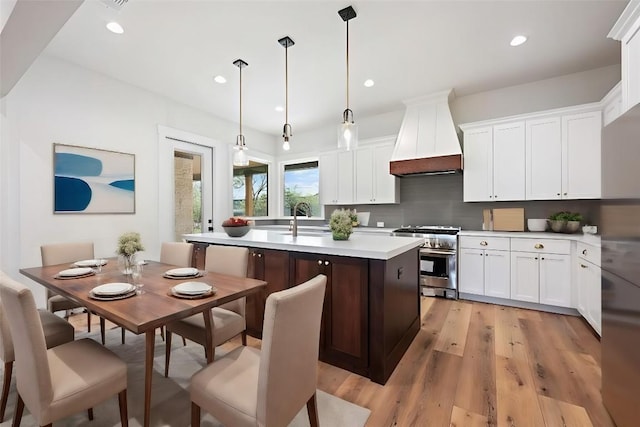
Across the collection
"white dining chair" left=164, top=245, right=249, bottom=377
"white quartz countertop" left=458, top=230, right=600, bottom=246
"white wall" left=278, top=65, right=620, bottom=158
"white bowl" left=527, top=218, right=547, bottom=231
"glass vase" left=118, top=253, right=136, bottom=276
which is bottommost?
"white dining chair" left=164, top=245, right=249, bottom=377

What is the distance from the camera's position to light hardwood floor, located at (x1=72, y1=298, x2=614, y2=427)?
1.64 metres

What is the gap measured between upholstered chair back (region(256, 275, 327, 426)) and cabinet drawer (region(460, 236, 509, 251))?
3201mm

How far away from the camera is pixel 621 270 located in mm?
1381

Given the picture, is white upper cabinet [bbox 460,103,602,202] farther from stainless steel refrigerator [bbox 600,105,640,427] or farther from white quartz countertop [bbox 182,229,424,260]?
stainless steel refrigerator [bbox 600,105,640,427]

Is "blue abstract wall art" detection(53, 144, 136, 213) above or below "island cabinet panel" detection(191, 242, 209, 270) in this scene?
above

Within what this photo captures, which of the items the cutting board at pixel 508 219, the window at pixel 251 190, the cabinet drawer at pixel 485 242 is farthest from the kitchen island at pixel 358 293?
the window at pixel 251 190

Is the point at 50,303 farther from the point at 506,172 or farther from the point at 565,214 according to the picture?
the point at 565,214

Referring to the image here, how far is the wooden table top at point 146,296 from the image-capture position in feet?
4.14

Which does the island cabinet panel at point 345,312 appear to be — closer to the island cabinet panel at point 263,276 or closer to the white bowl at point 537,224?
the island cabinet panel at point 263,276

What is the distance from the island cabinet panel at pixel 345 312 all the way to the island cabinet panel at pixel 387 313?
0.16ft

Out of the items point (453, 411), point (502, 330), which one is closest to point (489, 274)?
point (502, 330)

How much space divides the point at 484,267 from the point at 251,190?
4472 mm

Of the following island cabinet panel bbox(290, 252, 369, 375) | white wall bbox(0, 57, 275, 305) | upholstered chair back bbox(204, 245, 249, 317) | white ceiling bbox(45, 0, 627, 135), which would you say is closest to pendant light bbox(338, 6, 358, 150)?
white ceiling bbox(45, 0, 627, 135)

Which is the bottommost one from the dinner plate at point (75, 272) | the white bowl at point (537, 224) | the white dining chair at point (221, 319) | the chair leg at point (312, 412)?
the chair leg at point (312, 412)
